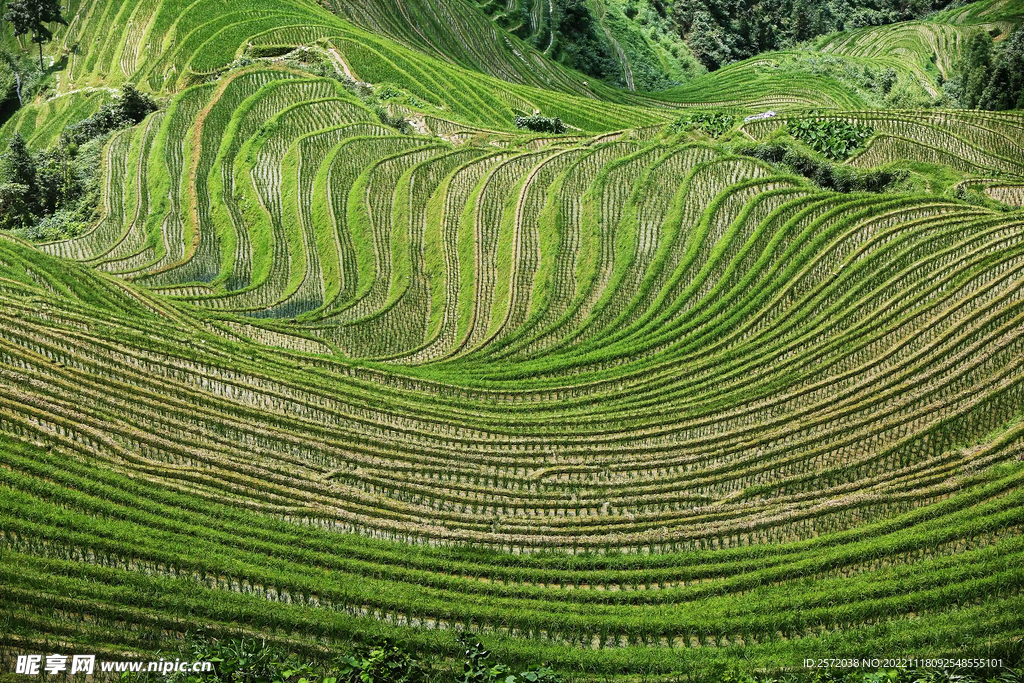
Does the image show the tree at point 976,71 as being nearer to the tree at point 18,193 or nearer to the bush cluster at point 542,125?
the bush cluster at point 542,125

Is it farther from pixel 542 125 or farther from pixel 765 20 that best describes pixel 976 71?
pixel 765 20

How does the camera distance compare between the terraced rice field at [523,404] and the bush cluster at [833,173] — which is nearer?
the terraced rice field at [523,404]

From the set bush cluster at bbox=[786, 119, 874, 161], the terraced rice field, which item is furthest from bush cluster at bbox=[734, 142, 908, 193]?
bush cluster at bbox=[786, 119, 874, 161]

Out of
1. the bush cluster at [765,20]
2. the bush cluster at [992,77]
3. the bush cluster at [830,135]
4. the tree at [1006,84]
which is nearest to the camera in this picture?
the bush cluster at [830,135]

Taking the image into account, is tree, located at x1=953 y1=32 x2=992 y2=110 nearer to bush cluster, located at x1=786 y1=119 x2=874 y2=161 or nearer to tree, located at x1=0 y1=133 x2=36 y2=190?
bush cluster, located at x1=786 y1=119 x2=874 y2=161

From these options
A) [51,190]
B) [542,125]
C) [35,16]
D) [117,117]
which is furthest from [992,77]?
[35,16]

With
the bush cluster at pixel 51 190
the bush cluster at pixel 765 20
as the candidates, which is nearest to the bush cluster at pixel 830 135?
the bush cluster at pixel 51 190

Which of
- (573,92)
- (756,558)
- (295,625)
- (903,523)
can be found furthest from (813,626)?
(573,92)
